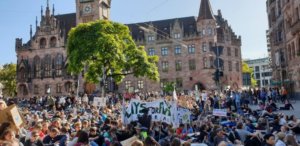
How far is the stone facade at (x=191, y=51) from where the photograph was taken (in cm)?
5825

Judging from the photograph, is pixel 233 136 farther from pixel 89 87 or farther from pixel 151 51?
pixel 151 51

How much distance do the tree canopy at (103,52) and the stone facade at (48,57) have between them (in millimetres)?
19028

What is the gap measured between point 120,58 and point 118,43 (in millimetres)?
1806

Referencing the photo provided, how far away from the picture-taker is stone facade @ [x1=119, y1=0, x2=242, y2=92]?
2293 inches

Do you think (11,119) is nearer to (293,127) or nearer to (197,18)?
(293,127)

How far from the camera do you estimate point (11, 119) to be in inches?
295

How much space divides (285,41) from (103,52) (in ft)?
73.0

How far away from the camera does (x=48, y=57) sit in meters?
60.4

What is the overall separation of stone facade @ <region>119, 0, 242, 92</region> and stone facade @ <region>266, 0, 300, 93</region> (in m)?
12.3

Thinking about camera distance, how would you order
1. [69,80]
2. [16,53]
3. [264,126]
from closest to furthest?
[264,126], [69,80], [16,53]

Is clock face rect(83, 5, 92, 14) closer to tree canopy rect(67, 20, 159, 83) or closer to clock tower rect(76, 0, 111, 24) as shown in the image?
clock tower rect(76, 0, 111, 24)

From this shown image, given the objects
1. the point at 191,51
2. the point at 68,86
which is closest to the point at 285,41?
the point at 191,51

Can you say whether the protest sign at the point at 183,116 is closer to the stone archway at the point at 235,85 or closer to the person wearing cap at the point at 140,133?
the person wearing cap at the point at 140,133

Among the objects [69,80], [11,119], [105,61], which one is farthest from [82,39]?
[11,119]
